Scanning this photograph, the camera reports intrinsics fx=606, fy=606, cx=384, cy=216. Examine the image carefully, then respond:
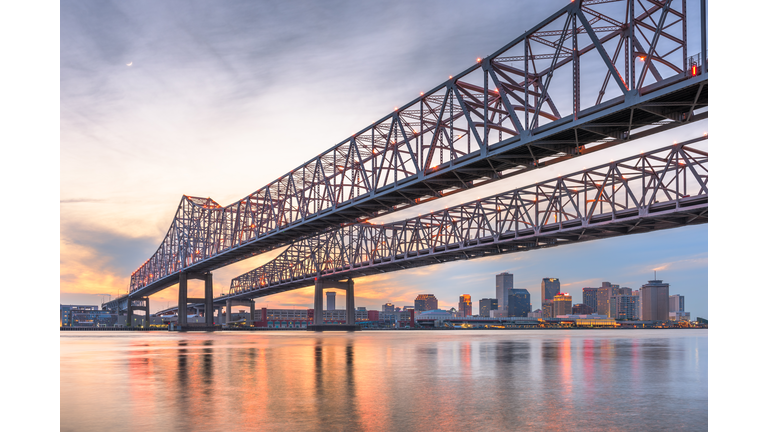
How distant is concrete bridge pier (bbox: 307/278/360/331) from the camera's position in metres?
136

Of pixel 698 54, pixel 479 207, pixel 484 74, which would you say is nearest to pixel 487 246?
pixel 479 207

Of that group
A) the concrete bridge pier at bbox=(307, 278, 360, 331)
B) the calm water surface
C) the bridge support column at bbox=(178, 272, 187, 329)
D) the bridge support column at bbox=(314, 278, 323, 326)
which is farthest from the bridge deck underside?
the calm water surface

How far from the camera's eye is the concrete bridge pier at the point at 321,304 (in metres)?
136

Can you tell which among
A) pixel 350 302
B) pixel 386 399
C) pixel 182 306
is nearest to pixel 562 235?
pixel 350 302

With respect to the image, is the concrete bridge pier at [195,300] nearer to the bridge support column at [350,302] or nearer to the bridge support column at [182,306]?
the bridge support column at [182,306]

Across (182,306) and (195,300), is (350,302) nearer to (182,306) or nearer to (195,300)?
(195,300)

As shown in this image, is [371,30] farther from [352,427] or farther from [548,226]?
[548,226]

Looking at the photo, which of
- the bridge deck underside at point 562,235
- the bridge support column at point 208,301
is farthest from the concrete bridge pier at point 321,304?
the bridge support column at point 208,301

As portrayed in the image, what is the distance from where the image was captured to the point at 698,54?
24.4 metres

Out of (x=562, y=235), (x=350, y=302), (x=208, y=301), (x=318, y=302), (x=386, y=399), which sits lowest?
(x=350, y=302)

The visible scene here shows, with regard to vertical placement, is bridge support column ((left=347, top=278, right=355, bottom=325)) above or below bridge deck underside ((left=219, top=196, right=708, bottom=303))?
below

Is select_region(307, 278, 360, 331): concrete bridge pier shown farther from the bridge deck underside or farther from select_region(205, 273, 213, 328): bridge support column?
select_region(205, 273, 213, 328): bridge support column

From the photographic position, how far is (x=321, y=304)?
139875 millimetres
